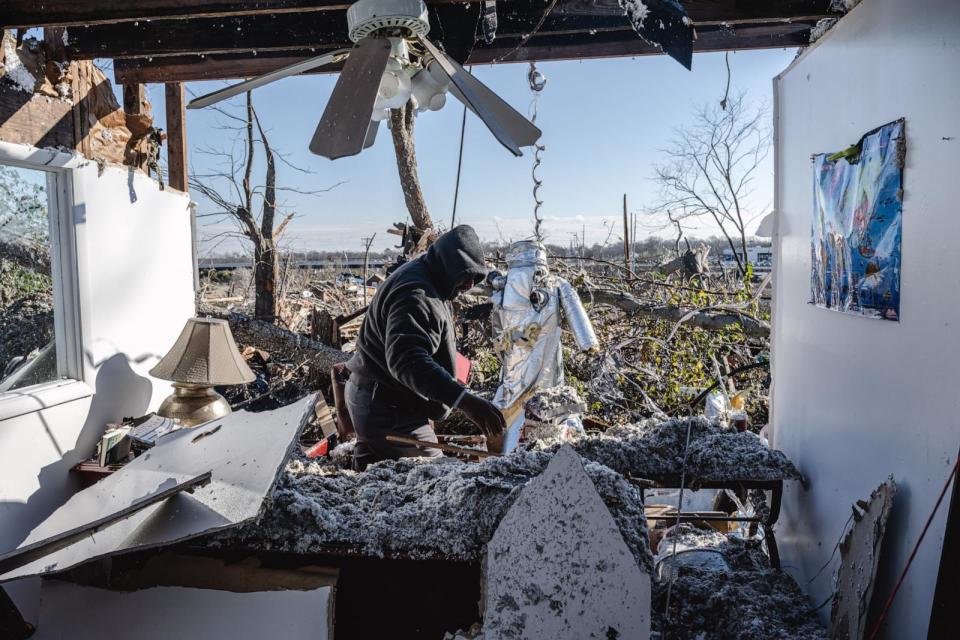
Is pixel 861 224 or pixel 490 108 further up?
pixel 490 108

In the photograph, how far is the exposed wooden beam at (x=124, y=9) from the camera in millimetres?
2605

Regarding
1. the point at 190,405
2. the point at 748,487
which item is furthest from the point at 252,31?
the point at 748,487

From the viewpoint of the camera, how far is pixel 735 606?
2189mm

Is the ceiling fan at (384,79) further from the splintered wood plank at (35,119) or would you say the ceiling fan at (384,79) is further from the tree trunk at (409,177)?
the tree trunk at (409,177)

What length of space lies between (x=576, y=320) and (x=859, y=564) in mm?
2646

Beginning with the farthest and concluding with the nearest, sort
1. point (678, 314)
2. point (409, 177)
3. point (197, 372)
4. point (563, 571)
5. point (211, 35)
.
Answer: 1. point (409, 177)
2. point (678, 314)
3. point (197, 372)
4. point (211, 35)
5. point (563, 571)

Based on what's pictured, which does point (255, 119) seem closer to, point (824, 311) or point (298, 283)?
point (298, 283)

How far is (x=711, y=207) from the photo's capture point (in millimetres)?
10086

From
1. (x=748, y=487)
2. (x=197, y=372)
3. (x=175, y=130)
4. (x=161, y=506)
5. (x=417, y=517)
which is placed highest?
(x=175, y=130)

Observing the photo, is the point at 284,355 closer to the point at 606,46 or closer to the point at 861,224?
the point at 606,46

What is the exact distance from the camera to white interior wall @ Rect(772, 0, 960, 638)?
5.06ft

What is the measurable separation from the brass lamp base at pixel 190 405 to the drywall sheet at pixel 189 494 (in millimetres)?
1237

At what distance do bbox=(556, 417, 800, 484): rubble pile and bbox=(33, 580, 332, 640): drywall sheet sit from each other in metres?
1.17

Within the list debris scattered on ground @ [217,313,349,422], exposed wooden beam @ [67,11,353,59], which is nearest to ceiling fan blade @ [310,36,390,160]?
exposed wooden beam @ [67,11,353,59]
